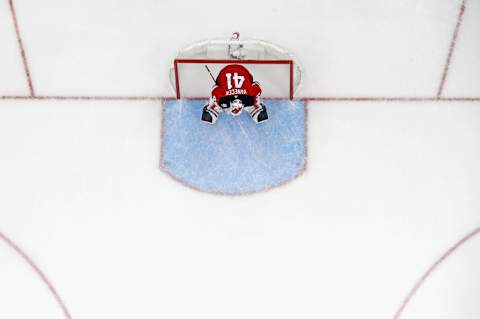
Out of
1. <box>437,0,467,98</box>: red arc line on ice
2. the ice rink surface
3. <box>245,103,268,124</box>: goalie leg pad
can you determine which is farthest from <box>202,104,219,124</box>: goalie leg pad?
<box>437,0,467,98</box>: red arc line on ice

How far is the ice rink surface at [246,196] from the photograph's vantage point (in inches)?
229

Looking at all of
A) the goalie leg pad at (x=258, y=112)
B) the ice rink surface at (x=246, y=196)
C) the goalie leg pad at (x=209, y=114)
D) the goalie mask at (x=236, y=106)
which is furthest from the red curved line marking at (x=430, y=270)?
the goalie leg pad at (x=209, y=114)

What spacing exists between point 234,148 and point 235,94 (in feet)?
1.39

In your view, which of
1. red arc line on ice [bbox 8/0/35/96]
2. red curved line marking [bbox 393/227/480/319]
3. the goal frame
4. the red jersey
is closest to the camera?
red curved line marking [bbox 393/227/480/319]

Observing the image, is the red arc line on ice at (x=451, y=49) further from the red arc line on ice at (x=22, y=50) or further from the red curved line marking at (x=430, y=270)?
the red arc line on ice at (x=22, y=50)

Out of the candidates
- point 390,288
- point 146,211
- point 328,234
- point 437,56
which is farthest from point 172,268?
point 437,56

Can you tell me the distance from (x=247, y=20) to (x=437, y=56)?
4.76ft

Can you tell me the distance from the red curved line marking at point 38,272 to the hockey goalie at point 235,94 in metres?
1.58

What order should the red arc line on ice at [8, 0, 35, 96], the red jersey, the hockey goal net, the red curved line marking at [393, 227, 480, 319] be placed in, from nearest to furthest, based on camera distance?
1. the red curved line marking at [393, 227, 480, 319]
2. the red jersey
3. the hockey goal net
4. the red arc line on ice at [8, 0, 35, 96]

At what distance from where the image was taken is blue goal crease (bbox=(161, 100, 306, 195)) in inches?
239

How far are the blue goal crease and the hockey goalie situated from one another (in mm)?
138

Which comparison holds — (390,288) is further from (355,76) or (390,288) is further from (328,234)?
(355,76)

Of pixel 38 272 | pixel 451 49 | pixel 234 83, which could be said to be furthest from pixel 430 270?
pixel 38 272

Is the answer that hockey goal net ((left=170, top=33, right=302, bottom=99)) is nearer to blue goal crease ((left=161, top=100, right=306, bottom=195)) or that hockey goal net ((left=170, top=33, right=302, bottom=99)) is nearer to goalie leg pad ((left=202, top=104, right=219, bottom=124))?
blue goal crease ((left=161, top=100, right=306, bottom=195))
